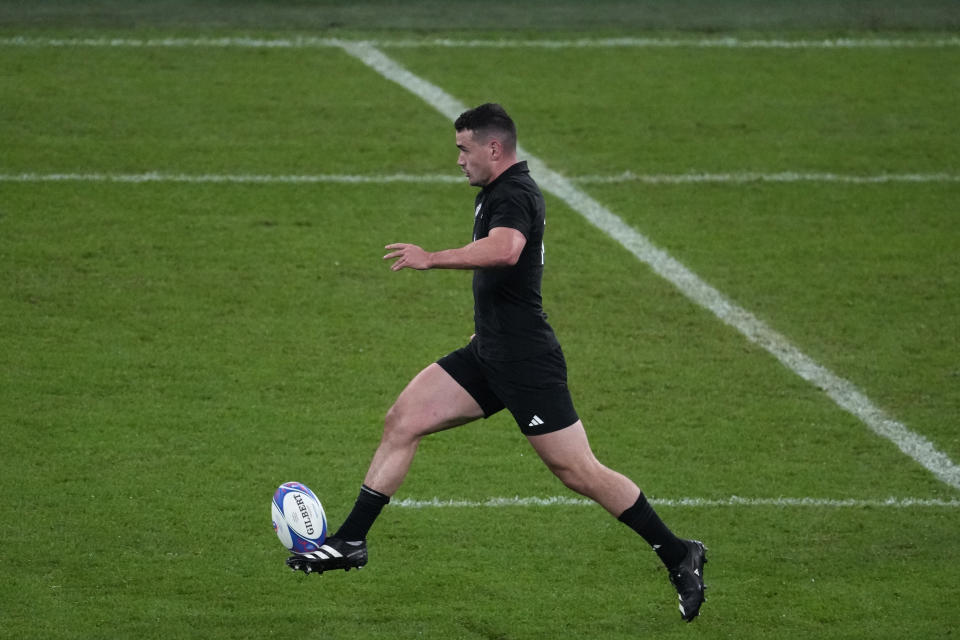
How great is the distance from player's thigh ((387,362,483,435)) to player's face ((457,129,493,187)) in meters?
0.91

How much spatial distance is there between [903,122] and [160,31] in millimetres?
7285

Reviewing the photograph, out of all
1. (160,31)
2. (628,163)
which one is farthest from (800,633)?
(160,31)

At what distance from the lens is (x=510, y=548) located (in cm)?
740

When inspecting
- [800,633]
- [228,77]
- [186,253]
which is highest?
[228,77]

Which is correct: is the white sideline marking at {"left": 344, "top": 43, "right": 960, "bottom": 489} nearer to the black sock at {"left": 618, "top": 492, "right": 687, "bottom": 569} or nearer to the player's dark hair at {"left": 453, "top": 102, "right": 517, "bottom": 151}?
the black sock at {"left": 618, "top": 492, "right": 687, "bottom": 569}

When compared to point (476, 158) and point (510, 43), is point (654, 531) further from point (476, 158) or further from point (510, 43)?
point (510, 43)

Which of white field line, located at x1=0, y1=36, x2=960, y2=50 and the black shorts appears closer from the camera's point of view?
the black shorts

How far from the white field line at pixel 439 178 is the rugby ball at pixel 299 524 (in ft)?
20.4

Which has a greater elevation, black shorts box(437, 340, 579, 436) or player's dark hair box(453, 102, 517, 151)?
player's dark hair box(453, 102, 517, 151)

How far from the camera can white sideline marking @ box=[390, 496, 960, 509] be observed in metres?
7.90

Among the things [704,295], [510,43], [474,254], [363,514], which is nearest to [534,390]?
[474,254]

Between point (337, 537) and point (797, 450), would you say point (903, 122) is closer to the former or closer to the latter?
point (797, 450)

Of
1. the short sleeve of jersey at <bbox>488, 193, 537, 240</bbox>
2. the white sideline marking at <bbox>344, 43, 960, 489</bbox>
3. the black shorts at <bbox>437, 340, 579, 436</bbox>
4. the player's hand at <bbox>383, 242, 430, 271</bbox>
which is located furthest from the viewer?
the white sideline marking at <bbox>344, 43, 960, 489</bbox>

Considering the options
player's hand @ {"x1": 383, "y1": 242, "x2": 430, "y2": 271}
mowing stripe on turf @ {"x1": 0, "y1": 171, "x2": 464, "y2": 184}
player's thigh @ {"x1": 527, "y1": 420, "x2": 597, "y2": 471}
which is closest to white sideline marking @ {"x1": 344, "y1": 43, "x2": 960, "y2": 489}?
mowing stripe on turf @ {"x1": 0, "y1": 171, "x2": 464, "y2": 184}
